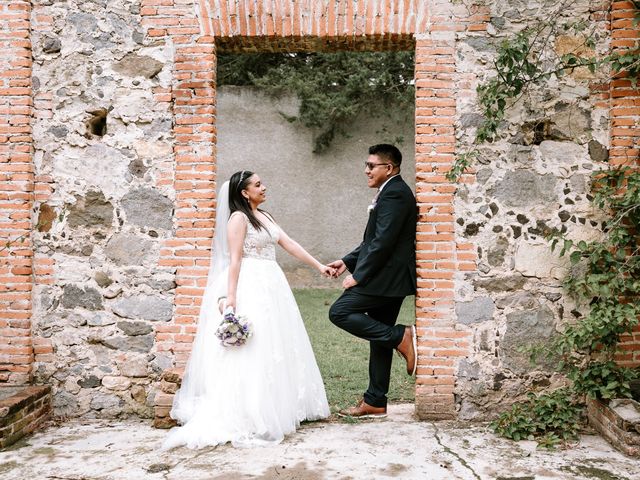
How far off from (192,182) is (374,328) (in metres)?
1.87

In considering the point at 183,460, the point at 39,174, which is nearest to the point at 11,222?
the point at 39,174

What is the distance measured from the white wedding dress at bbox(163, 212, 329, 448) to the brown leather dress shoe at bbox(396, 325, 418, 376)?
73 centimetres

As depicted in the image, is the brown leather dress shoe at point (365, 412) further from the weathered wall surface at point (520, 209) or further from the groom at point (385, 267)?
the weathered wall surface at point (520, 209)

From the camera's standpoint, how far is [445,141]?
4.66 m

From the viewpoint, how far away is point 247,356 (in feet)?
14.5

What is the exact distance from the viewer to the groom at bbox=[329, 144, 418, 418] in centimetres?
457

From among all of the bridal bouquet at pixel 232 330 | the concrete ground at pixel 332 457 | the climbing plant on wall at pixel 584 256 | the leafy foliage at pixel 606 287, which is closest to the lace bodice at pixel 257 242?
the bridal bouquet at pixel 232 330

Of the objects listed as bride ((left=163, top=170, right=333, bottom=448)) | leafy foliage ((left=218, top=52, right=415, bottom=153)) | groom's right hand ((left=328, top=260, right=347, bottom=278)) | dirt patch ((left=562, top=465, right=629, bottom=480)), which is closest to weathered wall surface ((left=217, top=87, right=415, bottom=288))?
leafy foliage ((left=218, top=52, right=415, bottom=153))

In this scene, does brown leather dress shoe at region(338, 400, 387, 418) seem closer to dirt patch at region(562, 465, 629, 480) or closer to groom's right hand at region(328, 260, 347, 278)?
groom's right hand at region(328, 260, 347, 278)

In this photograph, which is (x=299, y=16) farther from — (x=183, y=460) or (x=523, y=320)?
(x=183, y=460)

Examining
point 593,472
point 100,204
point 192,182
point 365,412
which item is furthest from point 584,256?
point 100,204

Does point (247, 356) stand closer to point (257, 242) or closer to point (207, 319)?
point (207, 319)

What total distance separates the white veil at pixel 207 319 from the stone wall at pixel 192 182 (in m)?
0.13

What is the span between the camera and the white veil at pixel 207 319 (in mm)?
4539
